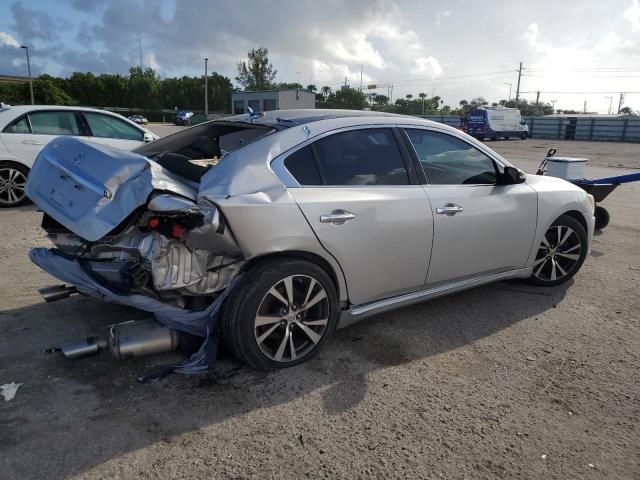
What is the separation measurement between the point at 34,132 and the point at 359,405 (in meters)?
7.34

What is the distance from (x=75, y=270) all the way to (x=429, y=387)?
240cm

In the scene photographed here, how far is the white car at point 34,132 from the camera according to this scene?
764cm

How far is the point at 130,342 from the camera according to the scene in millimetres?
3059

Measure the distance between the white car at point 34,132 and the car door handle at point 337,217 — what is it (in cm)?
573

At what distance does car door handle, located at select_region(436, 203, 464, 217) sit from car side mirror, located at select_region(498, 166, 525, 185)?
66cm

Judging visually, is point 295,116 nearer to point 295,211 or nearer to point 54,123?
point 295,211

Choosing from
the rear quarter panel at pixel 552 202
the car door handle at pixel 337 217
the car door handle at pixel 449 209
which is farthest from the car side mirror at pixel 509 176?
the car door handle at pixel 337 217

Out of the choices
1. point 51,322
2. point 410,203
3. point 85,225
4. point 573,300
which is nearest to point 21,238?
point 51,322

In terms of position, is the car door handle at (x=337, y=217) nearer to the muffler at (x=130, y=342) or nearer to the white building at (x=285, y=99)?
the muffler at (x=130, y=342)

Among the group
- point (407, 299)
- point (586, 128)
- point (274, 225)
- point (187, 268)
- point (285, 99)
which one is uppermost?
point (285, 99)

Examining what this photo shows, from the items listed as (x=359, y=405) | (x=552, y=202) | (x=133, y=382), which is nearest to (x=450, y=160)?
(x=552, y=202)

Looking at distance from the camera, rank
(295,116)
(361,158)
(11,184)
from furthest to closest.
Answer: (11,184)
(295,116)
(361,158)

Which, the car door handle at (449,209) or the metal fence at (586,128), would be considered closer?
the car door handle at (449,209)

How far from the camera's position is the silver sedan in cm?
290
